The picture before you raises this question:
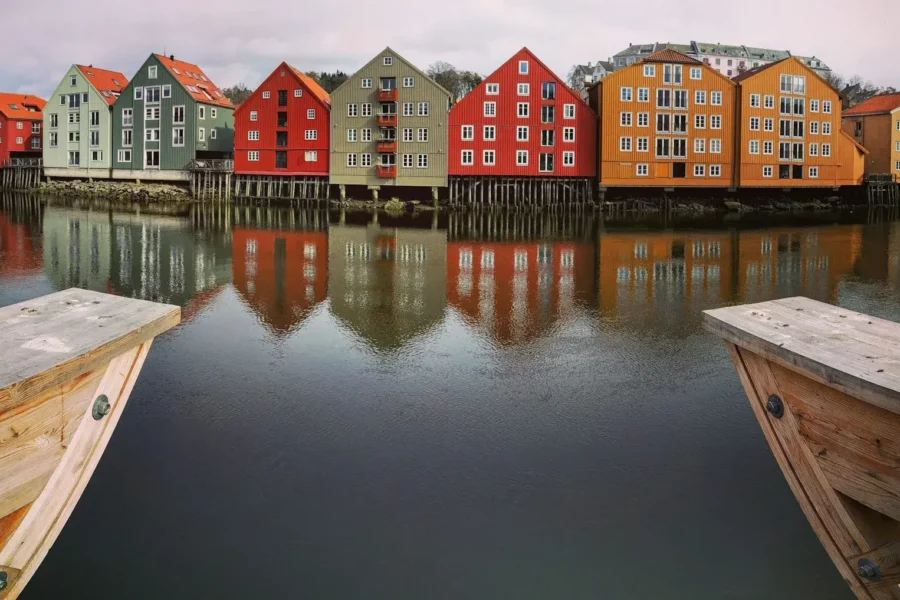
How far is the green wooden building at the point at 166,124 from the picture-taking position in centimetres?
6719

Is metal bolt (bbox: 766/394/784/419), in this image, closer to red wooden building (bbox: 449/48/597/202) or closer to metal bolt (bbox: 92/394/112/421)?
metal bolt (bbox: 92/394/112/421)

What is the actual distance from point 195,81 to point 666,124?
41.2 meters

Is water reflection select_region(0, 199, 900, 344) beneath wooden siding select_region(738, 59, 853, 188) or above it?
beneath

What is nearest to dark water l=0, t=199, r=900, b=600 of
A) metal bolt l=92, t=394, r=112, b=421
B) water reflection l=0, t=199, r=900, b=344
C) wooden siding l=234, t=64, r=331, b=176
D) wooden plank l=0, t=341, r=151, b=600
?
water reflection l=0, t=199, r=900, b=344

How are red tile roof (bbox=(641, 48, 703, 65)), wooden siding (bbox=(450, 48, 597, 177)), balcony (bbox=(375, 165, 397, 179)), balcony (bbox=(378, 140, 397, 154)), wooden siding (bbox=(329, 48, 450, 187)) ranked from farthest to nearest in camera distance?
balcony (bbox=(375, 165, 397, 179))
balcony (bbox=(378, 140, 397, 154))
wooden siding (bbox=(329, 48, 450, 187))
wooden siding (bbox=(450, 48, 597, 177))
red tile roof (bbox=(641, 48, 703, 65))

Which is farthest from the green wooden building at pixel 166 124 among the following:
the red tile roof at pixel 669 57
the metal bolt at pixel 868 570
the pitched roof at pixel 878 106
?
the metal bolt at pixel 868 570

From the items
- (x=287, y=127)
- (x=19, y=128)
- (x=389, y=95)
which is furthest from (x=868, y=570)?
(x=19, y=128)

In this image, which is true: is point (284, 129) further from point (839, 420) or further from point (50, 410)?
point (839, 420)

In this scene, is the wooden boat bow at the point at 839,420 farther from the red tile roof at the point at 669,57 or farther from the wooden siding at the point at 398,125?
the red tile roof at the point at 669,57

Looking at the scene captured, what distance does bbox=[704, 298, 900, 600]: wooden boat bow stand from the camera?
4.36 meters

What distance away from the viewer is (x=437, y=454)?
31.8 ft

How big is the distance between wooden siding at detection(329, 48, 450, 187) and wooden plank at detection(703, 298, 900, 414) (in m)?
54.4

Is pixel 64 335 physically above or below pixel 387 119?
below

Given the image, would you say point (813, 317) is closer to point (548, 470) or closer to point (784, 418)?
point (784, 418)
